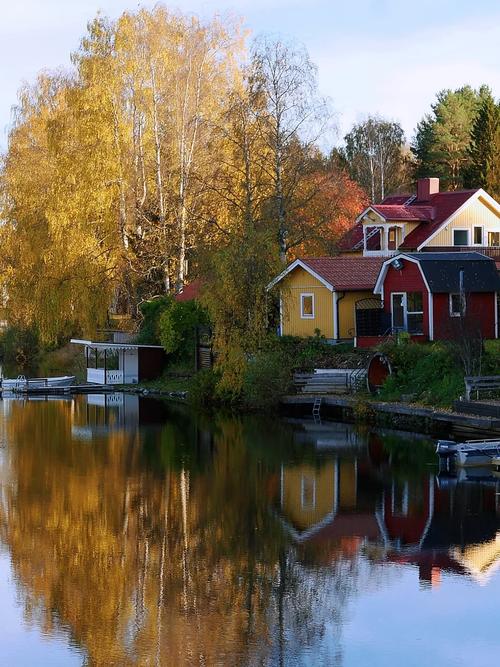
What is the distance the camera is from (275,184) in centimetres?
4678

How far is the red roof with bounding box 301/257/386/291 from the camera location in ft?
142

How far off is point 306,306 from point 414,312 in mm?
5522

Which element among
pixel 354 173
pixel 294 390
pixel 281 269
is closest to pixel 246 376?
pixel 294 390

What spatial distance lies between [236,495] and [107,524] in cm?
375

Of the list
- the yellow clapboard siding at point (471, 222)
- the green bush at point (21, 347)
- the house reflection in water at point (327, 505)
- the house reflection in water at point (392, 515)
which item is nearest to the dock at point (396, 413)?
the house reflection in water at point (392, 515)

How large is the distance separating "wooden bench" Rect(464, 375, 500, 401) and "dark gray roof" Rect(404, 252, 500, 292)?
7599 millimetres

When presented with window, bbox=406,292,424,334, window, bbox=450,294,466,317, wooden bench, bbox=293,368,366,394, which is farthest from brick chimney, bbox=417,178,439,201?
wooden bench, bbox=293,368,366,394

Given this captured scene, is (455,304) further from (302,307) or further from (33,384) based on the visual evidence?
(33,384)

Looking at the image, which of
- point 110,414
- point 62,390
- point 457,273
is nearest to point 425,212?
point 457,273

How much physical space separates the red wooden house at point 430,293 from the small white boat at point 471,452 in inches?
483

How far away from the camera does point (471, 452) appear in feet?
84.2

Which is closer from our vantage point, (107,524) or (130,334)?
(107,524)

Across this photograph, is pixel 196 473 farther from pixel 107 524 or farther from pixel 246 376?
pixel 246 376

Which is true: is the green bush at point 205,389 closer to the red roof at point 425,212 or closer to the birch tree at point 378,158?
the red roof at point 425,212
